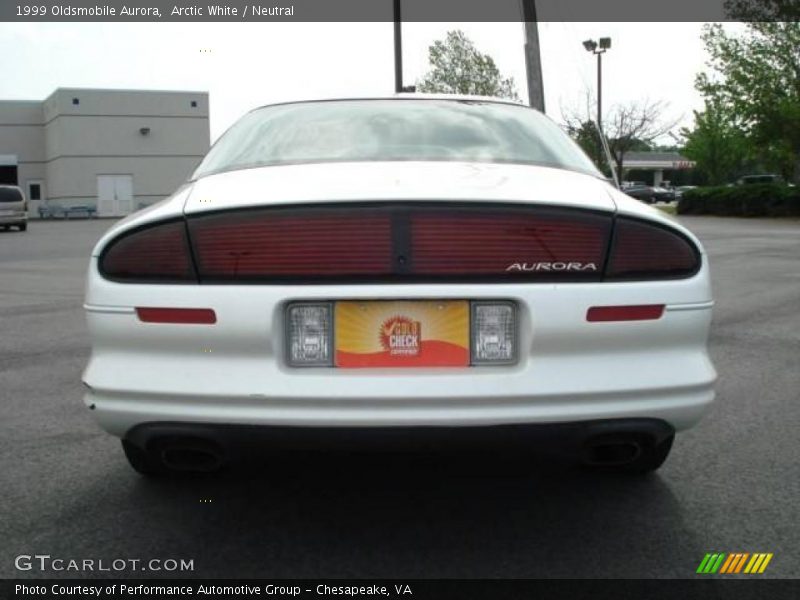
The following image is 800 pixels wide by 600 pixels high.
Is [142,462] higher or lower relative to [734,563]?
higher

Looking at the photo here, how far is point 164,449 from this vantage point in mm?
2621

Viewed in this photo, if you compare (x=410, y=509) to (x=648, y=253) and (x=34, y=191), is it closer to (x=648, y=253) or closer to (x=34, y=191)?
(x=648, y=253)

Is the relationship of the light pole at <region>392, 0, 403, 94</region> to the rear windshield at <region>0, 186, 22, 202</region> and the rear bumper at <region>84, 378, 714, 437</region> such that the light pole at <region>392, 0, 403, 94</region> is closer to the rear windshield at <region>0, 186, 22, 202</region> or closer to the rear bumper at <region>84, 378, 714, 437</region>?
the rear windshield at <region>0, 186, 22, 202</region>

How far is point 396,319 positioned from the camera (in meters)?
2.46

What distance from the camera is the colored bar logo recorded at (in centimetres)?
257

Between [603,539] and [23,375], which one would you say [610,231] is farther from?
[23,375]

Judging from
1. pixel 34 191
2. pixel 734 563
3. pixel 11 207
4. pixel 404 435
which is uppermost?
pixel 34 191

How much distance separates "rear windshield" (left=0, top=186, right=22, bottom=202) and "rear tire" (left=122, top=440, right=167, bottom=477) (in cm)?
3208

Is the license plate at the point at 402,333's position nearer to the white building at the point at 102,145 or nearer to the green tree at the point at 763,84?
the green tree at the point at 763,84

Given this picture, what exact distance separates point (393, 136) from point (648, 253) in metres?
1.15

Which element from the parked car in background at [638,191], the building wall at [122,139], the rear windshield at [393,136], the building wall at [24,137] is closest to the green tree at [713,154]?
the building wall at [122,139]

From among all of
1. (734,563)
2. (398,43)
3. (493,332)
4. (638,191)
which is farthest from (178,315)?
(398,43)

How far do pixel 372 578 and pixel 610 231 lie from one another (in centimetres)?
119

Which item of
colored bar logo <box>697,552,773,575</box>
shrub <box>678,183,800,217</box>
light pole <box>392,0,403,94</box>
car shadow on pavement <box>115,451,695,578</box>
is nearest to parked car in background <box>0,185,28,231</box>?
light pole <box>392,0,403,94</box>
